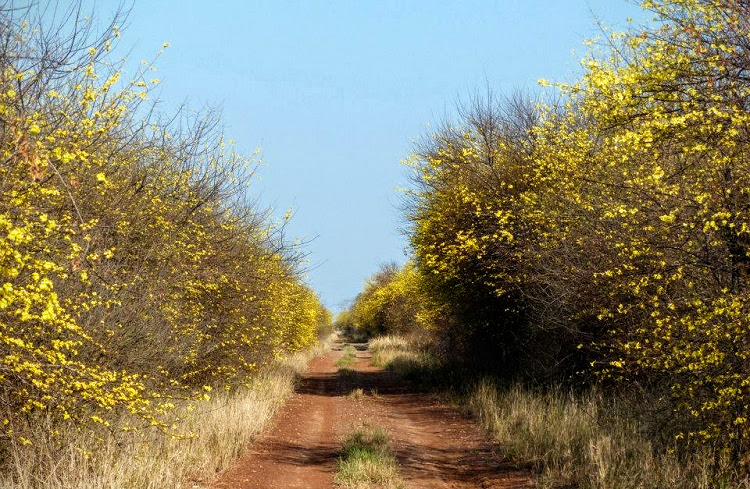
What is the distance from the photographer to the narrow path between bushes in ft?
35.8

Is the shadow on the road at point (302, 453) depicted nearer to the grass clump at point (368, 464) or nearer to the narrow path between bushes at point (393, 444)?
the narrow path between bushes at point (393, 444)

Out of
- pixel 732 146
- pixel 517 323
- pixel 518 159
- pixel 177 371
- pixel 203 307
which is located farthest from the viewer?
pixel 517 323

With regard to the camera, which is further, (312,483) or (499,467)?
(499,467)

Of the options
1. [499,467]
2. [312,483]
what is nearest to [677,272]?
[499,467]

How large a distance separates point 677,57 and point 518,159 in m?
10.7

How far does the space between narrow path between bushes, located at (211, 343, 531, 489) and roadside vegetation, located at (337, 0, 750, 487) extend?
2.12 feet

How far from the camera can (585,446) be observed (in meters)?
10.7

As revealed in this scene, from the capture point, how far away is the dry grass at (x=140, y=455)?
772cm

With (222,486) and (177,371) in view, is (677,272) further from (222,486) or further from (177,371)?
(177,371)

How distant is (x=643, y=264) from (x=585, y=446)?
285cm

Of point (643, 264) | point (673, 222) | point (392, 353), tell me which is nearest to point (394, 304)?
point (392, 353)

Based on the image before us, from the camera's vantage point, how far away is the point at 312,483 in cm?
1070

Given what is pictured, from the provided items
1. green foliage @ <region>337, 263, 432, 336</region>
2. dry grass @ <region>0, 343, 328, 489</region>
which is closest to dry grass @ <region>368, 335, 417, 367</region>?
green foliage @ <region>337, 263, 432, 336</region>

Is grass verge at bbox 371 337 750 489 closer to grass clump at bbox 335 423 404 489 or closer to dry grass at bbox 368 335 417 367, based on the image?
grass clump at bbox 335 423 404 489
